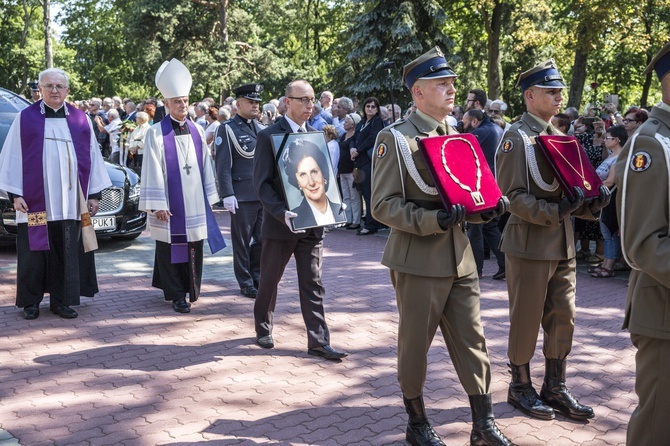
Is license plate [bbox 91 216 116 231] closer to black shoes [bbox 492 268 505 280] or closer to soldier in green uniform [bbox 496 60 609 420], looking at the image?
black shoes [bbox 492 268 505 280]

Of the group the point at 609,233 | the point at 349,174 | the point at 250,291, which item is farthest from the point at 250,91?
the point at 349,174

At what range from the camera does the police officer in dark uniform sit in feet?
26.3

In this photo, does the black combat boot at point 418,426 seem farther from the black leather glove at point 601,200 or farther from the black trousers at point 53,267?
the black trousers at point 53,267

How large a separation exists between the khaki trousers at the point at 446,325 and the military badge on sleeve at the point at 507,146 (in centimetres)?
95

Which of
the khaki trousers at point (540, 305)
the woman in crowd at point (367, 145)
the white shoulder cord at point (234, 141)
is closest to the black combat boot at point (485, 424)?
the khaki trousers at point (540, 305)

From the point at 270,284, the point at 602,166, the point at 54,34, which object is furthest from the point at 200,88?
the point at 270,284

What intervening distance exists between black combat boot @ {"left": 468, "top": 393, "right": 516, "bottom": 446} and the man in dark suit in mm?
1971

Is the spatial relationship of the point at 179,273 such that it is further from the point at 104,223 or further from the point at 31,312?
the point at 104,223

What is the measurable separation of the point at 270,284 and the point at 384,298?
7.61ft

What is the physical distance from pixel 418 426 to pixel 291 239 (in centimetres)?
218

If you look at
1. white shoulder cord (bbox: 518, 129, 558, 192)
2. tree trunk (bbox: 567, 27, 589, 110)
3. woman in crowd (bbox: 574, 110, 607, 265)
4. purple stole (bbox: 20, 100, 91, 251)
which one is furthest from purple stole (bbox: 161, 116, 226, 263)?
tree trunk (bbox: 567, 27, 589, 110)

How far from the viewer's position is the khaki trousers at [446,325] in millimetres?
4344

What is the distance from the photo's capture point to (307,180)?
612cm

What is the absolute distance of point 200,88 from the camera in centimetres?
3903
